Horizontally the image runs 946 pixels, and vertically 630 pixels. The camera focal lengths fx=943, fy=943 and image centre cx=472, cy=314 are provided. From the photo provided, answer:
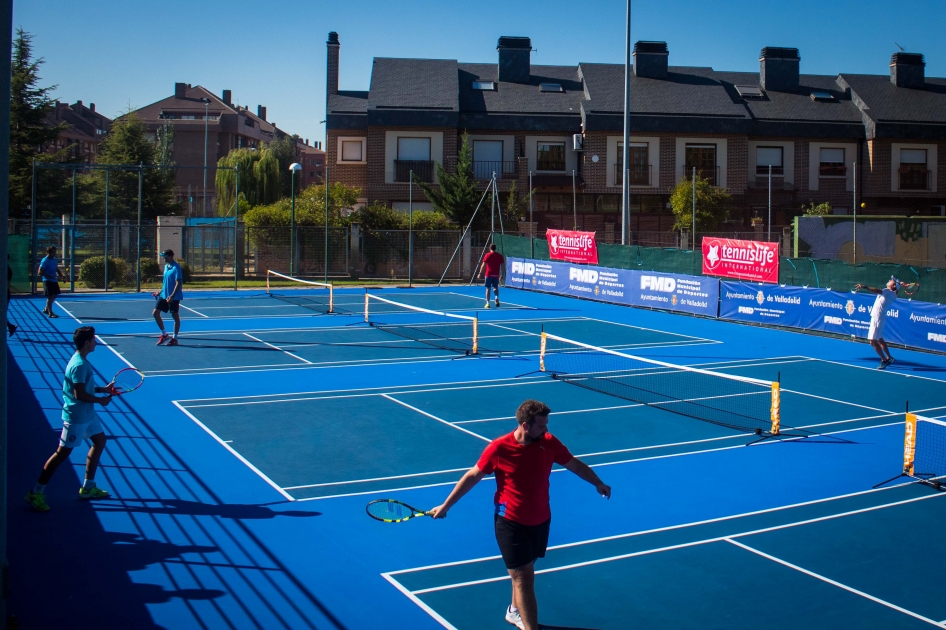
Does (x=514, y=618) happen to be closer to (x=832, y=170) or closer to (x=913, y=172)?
(x=832, y=170)

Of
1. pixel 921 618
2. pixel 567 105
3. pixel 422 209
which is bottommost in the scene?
pixel 921 618

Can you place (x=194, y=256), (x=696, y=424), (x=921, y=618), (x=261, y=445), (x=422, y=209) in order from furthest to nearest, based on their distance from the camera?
(x=422, y=209), (x=194, y=256), (x=696, y=424), (x=261, y=445), (x=921, y=618)

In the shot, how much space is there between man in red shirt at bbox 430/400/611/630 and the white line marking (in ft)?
2.35

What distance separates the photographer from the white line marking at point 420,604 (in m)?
6.98

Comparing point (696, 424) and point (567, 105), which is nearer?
point (696, 424)

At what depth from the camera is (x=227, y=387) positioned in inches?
655

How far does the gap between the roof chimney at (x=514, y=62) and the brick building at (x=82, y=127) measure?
56222 mm

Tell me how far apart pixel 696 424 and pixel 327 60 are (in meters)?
43.1

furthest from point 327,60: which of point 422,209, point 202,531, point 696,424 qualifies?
point 202,531

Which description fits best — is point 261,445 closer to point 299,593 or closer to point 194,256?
point 299,593

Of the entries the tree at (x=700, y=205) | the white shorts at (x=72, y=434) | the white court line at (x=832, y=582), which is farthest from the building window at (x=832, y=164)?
the white shorts at (x=72, y=434)

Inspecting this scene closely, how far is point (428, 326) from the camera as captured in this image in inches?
1033

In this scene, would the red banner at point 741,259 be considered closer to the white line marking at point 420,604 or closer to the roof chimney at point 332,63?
the white line marking at point 420,604

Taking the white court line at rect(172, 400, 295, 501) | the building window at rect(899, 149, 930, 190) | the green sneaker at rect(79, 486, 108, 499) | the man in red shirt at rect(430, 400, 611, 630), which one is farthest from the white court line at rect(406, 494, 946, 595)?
the building window at rect(899, 149, 930, 190)
